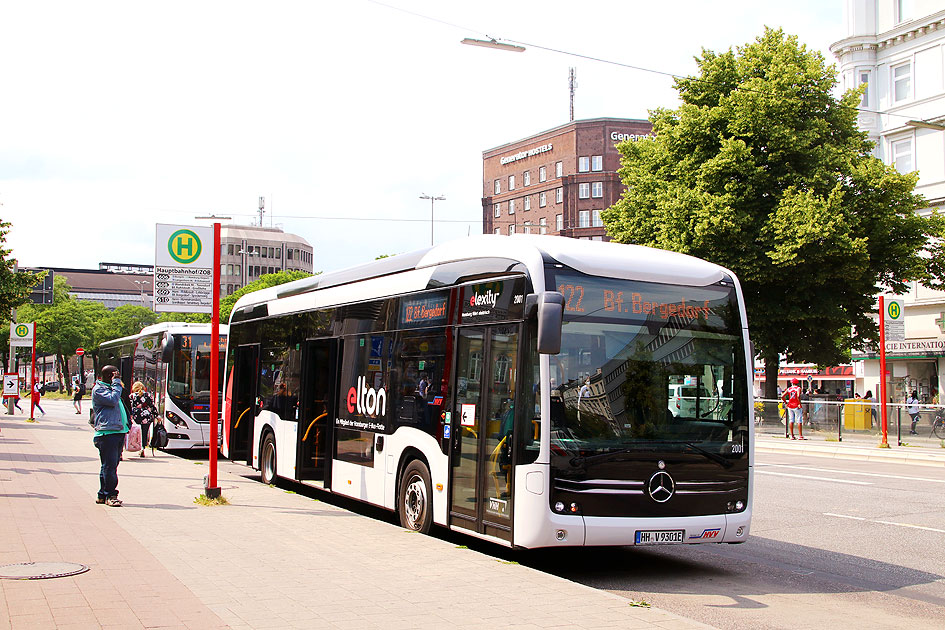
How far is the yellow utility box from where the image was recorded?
98.6ft

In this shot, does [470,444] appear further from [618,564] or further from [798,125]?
[798,125]

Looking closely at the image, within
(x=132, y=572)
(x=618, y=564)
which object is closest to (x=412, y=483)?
(x=618, y=564)

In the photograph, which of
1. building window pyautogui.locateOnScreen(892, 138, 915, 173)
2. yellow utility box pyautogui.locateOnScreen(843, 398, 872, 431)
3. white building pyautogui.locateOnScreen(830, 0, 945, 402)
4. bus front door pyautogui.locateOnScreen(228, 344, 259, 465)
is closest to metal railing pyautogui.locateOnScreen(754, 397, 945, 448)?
yellow utility box pyautogui.locateOnScreen(843, 398, 872, 431)

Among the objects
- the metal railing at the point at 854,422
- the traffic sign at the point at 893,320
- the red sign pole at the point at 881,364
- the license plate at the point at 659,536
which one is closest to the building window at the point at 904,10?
the metal railing at the point at 854,422

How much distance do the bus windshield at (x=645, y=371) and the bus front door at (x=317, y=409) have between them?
5.53 m

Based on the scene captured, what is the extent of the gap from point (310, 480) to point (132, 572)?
21.9 ft

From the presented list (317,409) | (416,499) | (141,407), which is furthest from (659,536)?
(141,407)

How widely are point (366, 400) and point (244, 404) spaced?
6.55 m

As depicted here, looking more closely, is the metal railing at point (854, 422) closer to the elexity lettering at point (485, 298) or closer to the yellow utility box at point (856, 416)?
the yellow utility box at point (856, 416)

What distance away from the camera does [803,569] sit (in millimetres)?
9922

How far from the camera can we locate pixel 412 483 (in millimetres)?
11344

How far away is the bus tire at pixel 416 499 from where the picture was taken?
35.5ft

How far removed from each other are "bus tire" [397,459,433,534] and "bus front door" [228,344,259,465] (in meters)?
6.83

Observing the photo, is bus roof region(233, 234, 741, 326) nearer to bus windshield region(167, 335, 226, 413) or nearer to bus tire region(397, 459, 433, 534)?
bus tire region(397, 459, 433, 534)
